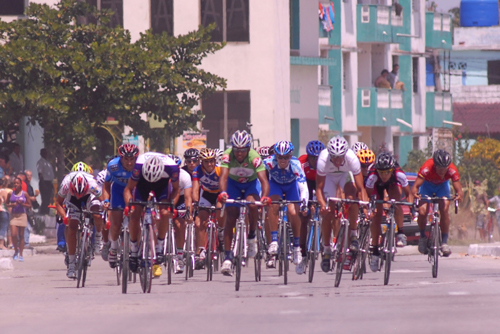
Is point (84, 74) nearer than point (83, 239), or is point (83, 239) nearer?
point (83, 239)

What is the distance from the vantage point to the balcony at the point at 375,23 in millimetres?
46625

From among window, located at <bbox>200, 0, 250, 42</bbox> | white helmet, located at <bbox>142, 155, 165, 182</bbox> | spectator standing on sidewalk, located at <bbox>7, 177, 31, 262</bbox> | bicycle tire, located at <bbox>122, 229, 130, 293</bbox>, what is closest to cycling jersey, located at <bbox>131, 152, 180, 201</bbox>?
white helmet, located at <bbox>142, 155, 165, 182</bbox>

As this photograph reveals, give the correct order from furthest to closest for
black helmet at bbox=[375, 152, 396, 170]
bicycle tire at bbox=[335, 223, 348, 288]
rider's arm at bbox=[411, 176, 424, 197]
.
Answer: rider's arm at bbox=[411, 176, 424, 197] → black helmet at bbox=[375, 152, 396, 170] → bicycle tire at bbox=[335, 223, 348, 288]

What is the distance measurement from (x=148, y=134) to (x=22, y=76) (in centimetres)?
352

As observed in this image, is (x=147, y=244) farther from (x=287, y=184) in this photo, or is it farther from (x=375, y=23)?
(x=375, y=23)

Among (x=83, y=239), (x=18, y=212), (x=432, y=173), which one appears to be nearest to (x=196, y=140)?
(x=18, y=212)

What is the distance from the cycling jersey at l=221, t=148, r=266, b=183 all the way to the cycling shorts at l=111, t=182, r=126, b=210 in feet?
4.89

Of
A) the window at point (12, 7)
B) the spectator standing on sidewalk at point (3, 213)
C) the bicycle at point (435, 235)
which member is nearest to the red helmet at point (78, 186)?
the bicycle at point (435, 235)

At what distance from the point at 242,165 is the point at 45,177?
1386 centimetres

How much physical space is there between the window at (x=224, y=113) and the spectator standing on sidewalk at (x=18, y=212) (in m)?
10.1

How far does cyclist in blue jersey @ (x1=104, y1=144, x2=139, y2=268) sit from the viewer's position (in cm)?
1562

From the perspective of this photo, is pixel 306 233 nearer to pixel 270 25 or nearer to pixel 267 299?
pixel 267 299

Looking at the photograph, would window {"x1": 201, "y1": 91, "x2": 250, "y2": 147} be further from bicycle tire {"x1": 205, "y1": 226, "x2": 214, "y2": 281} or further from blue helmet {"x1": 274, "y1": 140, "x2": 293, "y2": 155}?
blue helmet {"x1": 274, "y1": 140, "x2": 293, "y2": 155}

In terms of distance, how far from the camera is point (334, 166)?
52.9ft
